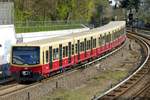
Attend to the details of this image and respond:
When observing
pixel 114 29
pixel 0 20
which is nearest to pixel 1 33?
pixel 0 20

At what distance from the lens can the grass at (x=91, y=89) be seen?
23.8 m

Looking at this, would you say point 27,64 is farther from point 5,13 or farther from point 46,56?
point 5,13

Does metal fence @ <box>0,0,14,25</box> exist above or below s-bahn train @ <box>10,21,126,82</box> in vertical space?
above

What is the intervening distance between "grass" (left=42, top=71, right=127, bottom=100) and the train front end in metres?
2.00

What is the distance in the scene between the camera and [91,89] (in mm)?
26406

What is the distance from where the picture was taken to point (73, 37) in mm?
32594

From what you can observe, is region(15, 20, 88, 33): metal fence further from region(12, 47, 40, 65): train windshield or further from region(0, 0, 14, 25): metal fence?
region(12, 47, 40, 65): train windshield

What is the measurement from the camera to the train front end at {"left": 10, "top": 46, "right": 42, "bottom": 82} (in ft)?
87.7

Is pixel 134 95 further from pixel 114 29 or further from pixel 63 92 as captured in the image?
pixel 114 29

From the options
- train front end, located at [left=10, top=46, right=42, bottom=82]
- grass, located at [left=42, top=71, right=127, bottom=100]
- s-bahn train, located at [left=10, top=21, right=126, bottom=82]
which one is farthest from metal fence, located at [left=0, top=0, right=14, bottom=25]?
train front end, located at [left=10, top=46, right=42, bottom=82]

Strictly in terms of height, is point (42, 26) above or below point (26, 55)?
below

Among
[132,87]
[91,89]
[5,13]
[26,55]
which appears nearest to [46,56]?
→ [26,55]

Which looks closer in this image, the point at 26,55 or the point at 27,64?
the point at 27,64

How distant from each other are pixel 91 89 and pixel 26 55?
4.26m
